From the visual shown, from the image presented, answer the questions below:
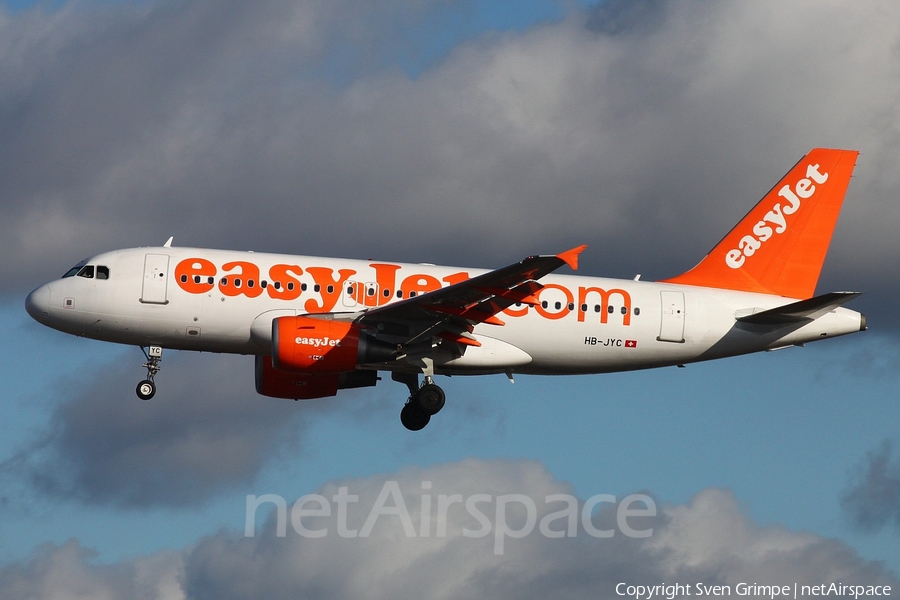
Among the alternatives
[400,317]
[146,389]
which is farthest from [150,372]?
[400,317]

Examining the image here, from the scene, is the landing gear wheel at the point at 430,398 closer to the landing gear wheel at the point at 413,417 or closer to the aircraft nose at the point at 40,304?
the landing gear wheel at the point at 413,417

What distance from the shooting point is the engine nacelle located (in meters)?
39.5

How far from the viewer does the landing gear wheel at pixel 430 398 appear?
138 feet

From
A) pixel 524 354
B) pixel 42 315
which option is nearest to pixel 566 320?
pixel 524 354

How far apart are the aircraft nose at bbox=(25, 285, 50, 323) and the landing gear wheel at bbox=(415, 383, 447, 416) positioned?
12.0 m

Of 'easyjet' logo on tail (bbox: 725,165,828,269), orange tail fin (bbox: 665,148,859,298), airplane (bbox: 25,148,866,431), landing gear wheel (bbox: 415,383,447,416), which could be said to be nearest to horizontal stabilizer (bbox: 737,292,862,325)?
airplane (bbox: 25,148,866,431)

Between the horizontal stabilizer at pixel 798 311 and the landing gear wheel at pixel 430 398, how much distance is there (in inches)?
408

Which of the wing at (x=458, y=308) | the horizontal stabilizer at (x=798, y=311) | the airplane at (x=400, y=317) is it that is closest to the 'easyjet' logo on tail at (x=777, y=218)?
the airplane at (x=400, y=317)

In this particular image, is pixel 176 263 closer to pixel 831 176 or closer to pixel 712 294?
pixel 712 294

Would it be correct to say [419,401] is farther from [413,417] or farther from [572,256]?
[572,256]

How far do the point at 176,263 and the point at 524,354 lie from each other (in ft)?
37.2

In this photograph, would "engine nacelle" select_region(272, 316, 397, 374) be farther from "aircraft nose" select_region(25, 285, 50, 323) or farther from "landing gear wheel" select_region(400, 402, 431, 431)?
"aircraft nose" select_region(25, 285, 50, 323)

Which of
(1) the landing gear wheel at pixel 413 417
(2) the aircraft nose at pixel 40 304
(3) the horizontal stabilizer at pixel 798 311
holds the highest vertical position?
(2) the aircraft nose at pixel 40 304

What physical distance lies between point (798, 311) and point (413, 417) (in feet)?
42.7
